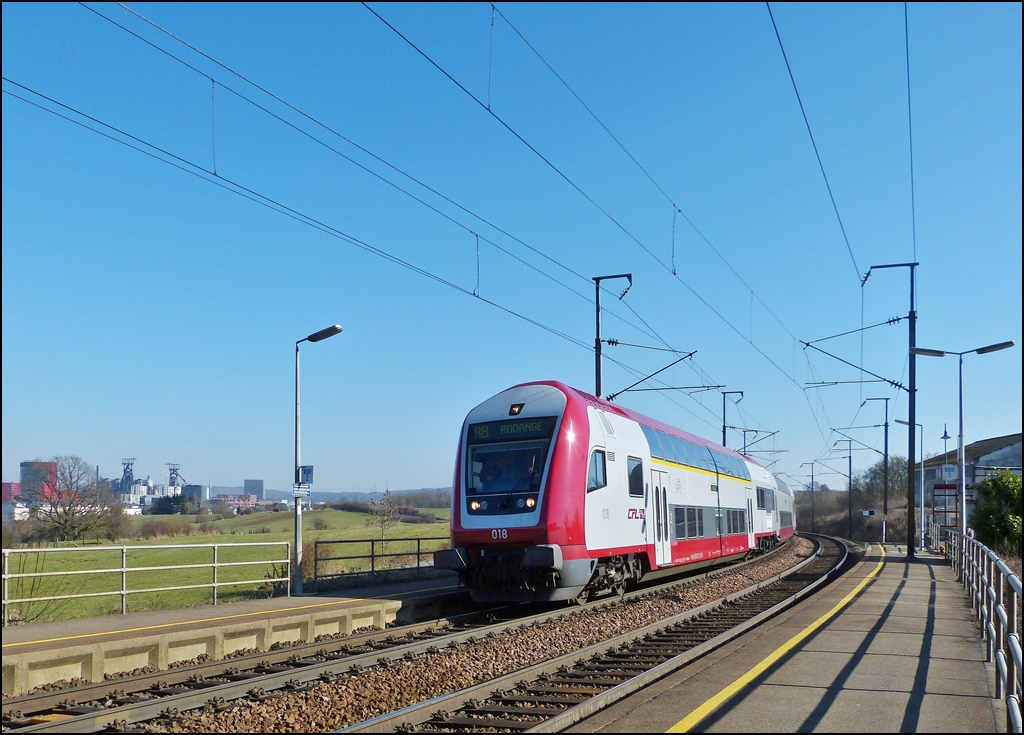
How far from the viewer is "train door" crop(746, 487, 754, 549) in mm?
30216

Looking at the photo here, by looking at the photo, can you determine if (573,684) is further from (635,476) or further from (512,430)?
(635,476)

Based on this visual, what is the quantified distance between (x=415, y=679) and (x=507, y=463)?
630 centimetres

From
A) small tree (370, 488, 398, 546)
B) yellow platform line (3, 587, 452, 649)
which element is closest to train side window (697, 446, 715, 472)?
yellow platform line (3, 587, 452, 649)

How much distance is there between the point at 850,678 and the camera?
862cm

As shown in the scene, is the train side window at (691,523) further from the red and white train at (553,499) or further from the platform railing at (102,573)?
the platform railing at (102,573)

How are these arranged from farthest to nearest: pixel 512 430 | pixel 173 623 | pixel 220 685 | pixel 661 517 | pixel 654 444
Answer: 1. pixel 654 444
2. pixel 661 517
3. pixel 512 430
4. pixel 173 623
5. pixel 220 685

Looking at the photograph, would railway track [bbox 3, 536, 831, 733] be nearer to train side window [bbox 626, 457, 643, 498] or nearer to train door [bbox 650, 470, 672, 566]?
train side window [bbox 626, 457, 643, 498]

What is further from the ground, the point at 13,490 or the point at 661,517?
the point at 661,517

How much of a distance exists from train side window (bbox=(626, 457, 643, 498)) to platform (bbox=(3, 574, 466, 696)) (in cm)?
392

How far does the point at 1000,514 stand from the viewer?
28031 millimetres

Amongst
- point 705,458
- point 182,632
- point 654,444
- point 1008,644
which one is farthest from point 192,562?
point 1008,644

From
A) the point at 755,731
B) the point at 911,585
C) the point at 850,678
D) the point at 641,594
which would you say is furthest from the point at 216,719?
the point at 911,585

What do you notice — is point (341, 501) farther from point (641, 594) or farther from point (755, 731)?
point (755, 731)

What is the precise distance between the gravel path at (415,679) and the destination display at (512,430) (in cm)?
315
